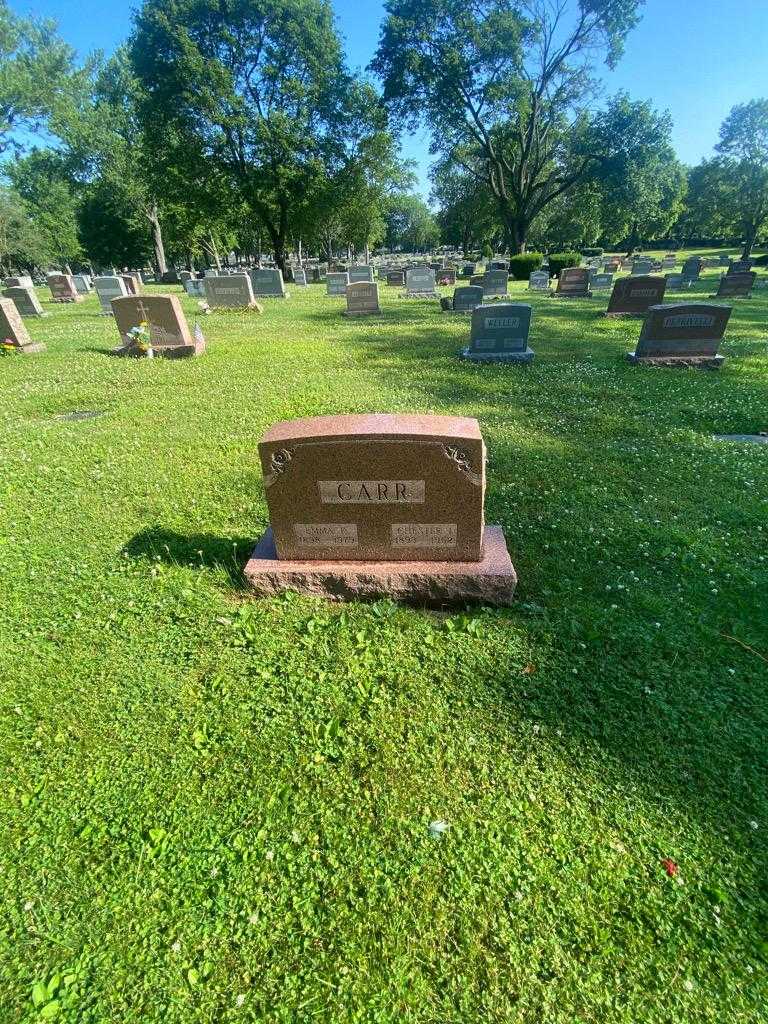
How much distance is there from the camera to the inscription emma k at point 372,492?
10.3 ft

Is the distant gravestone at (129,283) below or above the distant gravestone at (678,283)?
above

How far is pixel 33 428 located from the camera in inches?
265

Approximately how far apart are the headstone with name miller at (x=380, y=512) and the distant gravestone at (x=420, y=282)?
72.9ft

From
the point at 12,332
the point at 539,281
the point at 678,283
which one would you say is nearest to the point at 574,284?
the point at 539,281

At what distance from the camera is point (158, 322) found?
10500mm

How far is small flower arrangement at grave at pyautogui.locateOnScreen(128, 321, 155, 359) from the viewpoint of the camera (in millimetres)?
10352

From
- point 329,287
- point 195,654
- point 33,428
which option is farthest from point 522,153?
point 195,654

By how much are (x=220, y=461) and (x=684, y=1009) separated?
5440 millimetres

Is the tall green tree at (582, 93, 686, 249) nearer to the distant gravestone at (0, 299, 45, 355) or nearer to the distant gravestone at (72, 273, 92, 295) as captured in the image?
the distant gravestone at (72, 273, 92, 295)

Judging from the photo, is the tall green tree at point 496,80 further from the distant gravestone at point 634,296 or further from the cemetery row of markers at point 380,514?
the cemetery row of markers at point 380,514

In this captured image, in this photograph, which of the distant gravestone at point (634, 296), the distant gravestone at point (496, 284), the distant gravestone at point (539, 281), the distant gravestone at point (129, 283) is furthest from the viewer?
the distant gravestone at point (539, 281)

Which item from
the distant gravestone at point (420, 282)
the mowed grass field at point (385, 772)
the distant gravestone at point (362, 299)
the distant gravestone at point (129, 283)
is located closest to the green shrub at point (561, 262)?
the distant gravestone at point (420, 282)

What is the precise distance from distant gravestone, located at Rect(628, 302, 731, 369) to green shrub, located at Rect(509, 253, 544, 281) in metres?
24.8

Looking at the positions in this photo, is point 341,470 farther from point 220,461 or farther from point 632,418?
point 632,418
